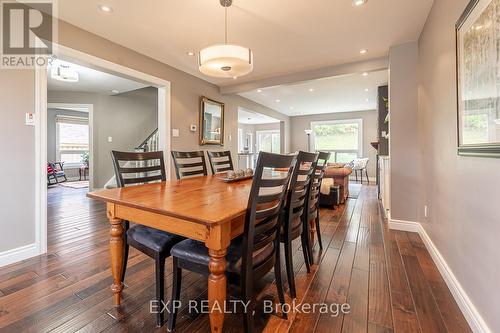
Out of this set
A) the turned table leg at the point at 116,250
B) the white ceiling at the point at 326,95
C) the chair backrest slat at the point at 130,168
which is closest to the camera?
the turned table leg at the point at 116,250

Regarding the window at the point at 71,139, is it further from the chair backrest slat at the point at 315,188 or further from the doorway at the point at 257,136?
the chair backrest slat at the point at 315,188

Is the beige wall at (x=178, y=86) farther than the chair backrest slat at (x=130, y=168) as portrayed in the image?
Yes

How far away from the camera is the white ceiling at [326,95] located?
4721mm

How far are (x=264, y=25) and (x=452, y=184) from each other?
7.65ft

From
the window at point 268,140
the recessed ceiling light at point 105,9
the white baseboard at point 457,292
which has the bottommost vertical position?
the white baseboard at point 457,292

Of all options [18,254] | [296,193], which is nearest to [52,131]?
[18,254]

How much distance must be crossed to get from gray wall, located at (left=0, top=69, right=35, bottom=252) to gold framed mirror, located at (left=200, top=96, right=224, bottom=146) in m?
2.49

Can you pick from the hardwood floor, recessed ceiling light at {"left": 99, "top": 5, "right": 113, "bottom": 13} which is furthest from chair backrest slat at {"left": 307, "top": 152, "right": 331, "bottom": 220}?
recessed ceiling light at {"left": 99, "top": 5, "right": 113, "bottom": 13}

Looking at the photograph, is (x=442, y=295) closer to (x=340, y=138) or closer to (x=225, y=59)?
(x=225, y=59)

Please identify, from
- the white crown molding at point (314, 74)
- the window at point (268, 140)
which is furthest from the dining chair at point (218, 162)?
the window at point (268, 140)

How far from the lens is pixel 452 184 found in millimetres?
1744

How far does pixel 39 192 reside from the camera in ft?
7.48

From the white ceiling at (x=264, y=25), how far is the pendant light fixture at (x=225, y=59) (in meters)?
0.40

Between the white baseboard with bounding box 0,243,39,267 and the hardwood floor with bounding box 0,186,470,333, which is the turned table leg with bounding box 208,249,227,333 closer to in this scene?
the hardwood floor with bounding box 0,186,470,333
